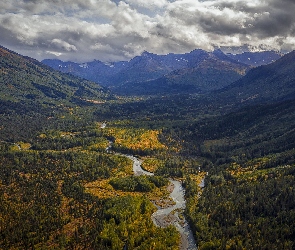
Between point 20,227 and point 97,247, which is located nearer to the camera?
point 97,247

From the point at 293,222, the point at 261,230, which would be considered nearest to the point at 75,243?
the point at 261,230

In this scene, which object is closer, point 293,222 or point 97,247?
point 97,247

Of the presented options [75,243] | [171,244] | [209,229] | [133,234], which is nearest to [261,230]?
[209,229]

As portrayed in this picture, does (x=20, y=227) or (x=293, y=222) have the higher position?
(x=293, y=222)

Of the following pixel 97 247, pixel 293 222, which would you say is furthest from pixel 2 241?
pixel 293 222

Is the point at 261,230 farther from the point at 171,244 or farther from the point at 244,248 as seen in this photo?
the point at 171,244

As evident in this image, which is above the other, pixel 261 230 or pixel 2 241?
pixel 261 230

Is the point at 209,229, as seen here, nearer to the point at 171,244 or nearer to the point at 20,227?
the point at 171,244
